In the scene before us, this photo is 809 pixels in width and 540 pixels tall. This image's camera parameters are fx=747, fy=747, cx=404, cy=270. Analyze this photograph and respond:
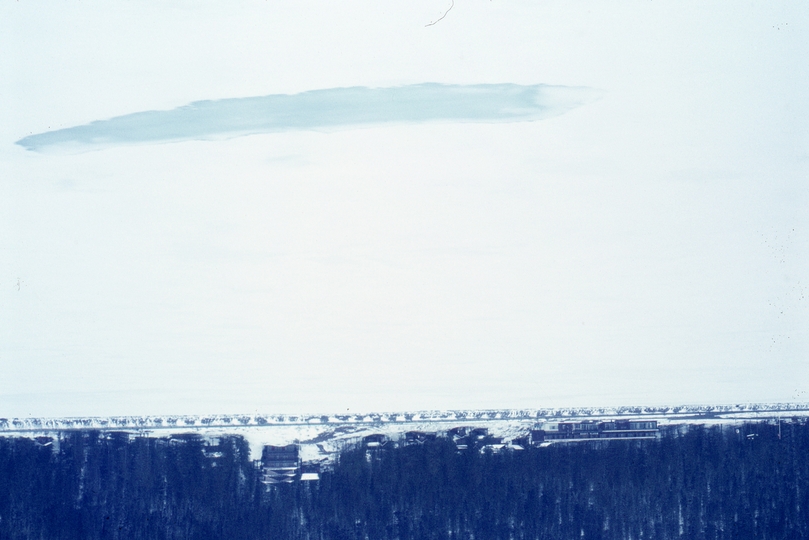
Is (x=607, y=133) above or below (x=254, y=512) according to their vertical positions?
above

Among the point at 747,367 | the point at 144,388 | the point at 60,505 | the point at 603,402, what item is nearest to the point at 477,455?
the point at 603,402

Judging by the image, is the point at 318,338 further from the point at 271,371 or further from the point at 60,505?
the point at 60,505

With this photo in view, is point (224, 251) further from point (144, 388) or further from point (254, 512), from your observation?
point (254, 512)

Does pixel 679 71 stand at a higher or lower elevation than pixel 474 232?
higher

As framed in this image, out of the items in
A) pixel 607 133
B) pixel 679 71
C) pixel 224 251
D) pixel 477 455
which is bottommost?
pixel 477 455

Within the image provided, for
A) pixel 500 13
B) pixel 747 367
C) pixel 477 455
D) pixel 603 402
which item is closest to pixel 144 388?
pixel 477 455

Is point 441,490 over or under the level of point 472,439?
under
